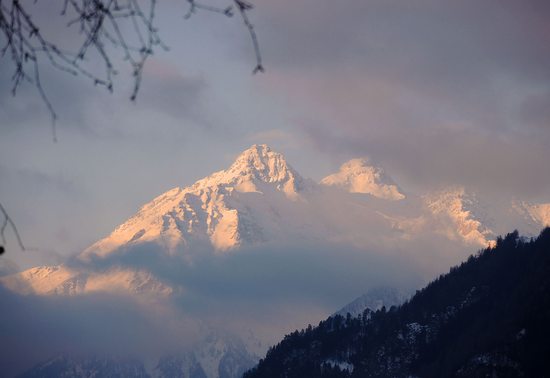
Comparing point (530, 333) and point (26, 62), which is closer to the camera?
point (26, 62)

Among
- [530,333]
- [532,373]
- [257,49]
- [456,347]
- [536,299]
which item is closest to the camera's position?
[257,49]

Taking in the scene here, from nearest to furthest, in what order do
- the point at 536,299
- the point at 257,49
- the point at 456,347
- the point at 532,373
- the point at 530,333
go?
the point at 257,49, the point at 532,373, the point at 530,333, the point at 536,299, the point at 456,347

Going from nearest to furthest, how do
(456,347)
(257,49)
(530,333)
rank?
(257,49)
(530,333)
(456,347)

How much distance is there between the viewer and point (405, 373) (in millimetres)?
194250

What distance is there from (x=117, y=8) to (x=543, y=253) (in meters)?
203

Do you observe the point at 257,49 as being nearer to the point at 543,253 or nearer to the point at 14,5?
the point at 14,5

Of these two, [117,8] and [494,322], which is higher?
[494,322]

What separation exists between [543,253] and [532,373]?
193 feet

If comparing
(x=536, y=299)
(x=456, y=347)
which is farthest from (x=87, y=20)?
(x=456, y=347)

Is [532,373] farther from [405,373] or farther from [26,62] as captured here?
[26,62]

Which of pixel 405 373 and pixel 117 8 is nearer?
pixel 117 8

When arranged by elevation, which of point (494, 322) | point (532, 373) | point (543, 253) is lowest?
point (532, 373)

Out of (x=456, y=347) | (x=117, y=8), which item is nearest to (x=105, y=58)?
(x=117, y=8)

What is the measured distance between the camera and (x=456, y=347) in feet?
617
